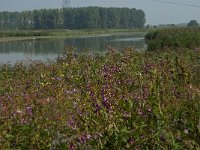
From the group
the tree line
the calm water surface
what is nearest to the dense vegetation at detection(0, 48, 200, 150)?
the calm water surface

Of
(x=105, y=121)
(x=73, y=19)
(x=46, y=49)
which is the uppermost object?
(x=105, y=121)

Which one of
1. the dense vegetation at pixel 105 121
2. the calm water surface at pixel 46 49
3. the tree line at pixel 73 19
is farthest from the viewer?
the tree line at pixel 73 19

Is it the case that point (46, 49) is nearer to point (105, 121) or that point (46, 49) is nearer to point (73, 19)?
point (105, 121)

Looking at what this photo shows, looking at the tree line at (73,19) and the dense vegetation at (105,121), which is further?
the tree line at (73,19)

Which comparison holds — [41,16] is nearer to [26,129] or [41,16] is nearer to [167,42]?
[167,42]

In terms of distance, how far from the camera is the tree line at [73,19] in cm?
13050

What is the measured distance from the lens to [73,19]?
131m

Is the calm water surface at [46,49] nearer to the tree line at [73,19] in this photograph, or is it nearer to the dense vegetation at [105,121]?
the dense vegetation at [105,121]

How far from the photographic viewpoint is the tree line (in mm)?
130500

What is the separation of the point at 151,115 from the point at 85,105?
0.86 meters

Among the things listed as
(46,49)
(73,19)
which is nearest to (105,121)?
(46,49)

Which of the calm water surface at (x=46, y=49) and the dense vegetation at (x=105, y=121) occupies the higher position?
the dense vegetation at (x=105, y=121)

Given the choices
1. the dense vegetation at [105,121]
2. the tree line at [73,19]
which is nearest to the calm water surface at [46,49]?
the dense vegetation at [105,121]

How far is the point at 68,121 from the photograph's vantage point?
11.8ft
